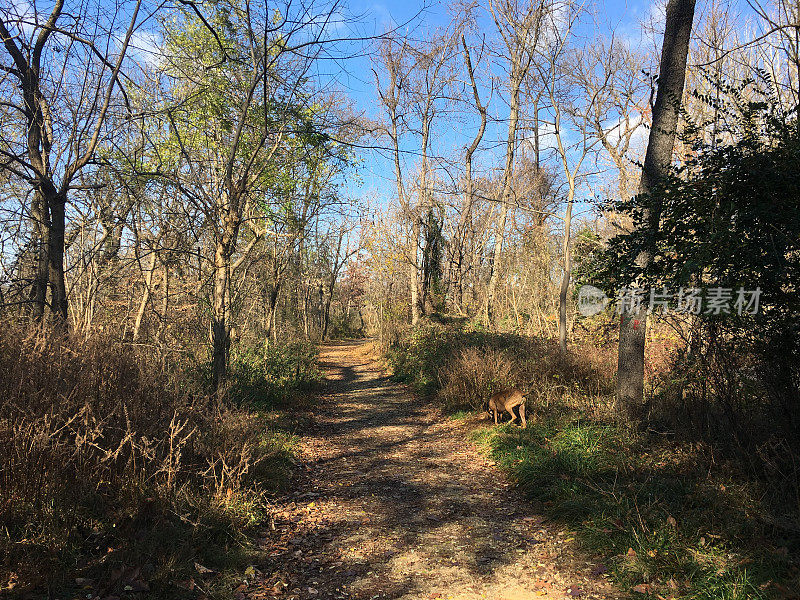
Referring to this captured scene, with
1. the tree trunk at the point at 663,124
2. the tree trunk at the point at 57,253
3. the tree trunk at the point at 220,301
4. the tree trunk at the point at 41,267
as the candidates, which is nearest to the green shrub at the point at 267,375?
the tree trunk at the point at 220,301

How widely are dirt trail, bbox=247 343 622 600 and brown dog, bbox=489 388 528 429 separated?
74cm

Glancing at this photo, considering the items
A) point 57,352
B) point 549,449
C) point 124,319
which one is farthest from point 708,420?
point 124,319

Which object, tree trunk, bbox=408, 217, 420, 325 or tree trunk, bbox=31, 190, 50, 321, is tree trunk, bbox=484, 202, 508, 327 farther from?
tree trunk, bbox=31, 190, 50, 321

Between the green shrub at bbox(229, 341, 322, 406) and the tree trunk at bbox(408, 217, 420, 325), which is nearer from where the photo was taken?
the green shrub at bbox(229, 341, 322, 406)

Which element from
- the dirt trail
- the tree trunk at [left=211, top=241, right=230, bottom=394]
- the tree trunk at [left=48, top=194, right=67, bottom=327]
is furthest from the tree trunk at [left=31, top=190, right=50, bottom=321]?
the dirt trail

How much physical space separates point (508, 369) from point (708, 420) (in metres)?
4.36

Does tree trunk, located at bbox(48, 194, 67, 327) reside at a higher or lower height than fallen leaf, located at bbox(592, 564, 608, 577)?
higher

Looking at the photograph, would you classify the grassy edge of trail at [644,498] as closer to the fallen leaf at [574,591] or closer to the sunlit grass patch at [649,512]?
the sunlit grass patch at [649,512]

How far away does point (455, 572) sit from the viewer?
4.02 metres

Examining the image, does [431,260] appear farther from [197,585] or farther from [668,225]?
[197,585]

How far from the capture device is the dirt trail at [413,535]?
3.79 meters

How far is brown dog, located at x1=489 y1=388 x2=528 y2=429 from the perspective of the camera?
754 cm

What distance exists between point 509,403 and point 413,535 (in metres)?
3.39

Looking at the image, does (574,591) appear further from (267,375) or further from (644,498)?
(267,375)
